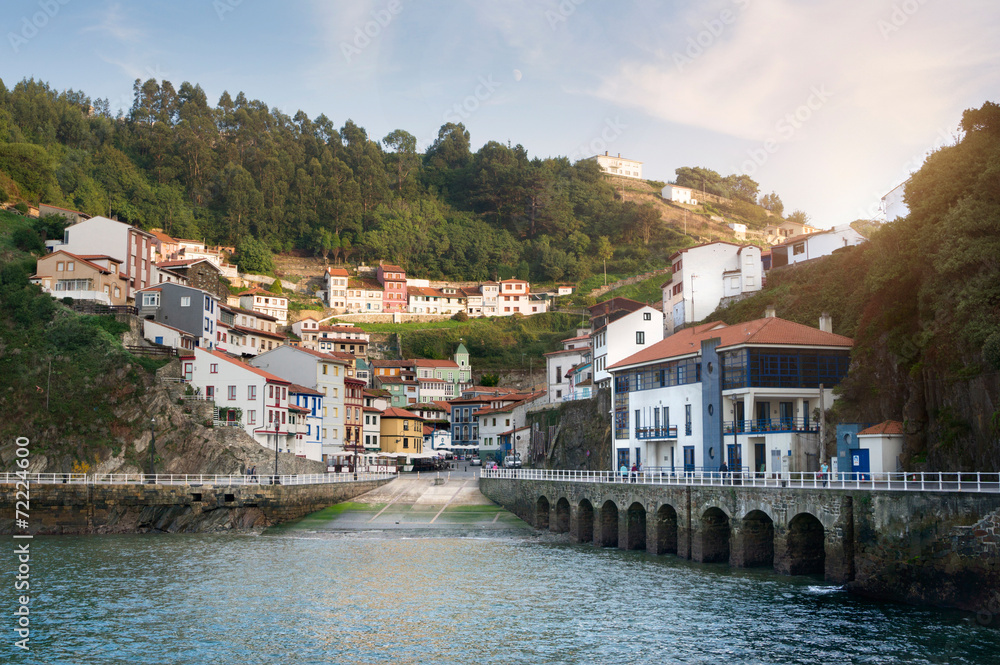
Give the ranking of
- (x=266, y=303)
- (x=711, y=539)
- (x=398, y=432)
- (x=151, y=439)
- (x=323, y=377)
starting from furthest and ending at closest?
(x=266, y=303) < (x=398, y=432) < (x=323, y=377) < (x=151, y=439) < (x=711, y=539)

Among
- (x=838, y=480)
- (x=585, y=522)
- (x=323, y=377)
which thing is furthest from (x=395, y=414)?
(x=838, y=480)

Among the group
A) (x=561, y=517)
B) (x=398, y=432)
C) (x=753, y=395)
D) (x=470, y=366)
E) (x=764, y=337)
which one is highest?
(x=470, y=366)

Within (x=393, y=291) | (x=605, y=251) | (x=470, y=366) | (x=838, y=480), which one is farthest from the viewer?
(x=605, y=251)

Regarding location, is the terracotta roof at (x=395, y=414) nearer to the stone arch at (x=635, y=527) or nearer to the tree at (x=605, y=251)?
the stone arch at (x=635, y=527)

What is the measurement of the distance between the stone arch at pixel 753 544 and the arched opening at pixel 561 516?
1798 centimetres

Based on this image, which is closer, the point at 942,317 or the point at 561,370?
the point at 942,317

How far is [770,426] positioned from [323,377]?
152 feet

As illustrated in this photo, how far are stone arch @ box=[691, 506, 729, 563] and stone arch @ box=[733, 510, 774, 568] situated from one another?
2018 mm

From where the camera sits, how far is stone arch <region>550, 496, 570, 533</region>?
54.5m

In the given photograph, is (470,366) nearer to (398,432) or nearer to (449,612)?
(398,432)

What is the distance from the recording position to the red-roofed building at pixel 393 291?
134m

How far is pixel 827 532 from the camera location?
105ft

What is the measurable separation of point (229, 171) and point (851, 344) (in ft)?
368

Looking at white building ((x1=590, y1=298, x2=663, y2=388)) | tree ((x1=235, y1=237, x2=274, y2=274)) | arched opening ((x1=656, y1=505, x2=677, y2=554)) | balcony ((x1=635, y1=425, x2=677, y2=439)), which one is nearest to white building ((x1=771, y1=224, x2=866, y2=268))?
white building ((x1=590, y1=298, x2=663, y2=388))
